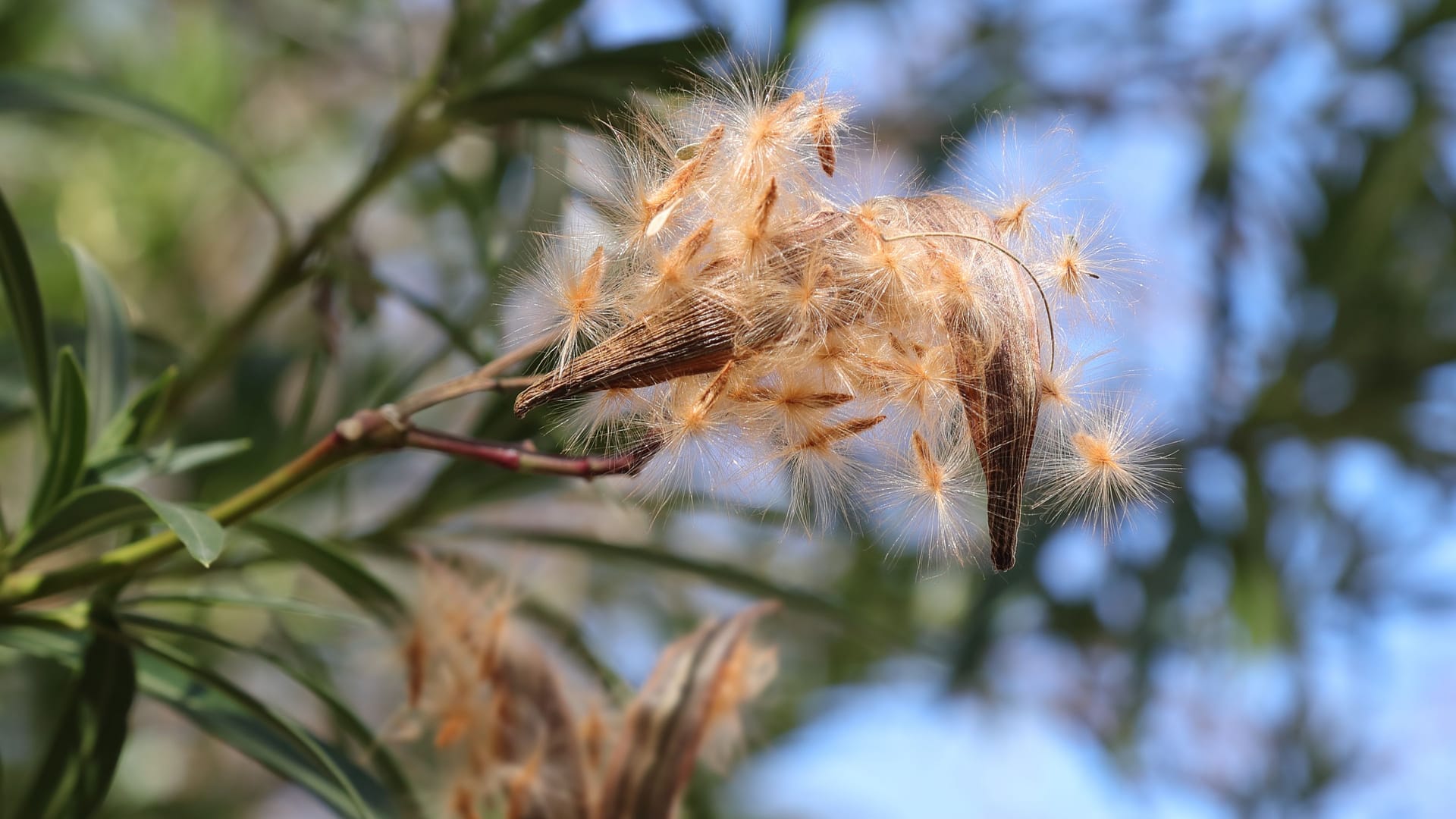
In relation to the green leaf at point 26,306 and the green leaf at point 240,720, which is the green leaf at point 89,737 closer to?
the green leaf at point 240,720

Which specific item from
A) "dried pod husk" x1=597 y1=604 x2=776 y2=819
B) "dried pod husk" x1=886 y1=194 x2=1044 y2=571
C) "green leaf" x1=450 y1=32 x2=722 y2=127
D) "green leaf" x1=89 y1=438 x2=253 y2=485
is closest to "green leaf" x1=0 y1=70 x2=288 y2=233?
"green leaf" x1=450 y1=32 x2=722 y2=127

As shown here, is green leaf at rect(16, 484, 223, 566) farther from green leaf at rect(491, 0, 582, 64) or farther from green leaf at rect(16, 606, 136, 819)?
green leaf at rect(491, 0, 582, 64)

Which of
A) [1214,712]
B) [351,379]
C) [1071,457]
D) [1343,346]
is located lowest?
[1071,457]

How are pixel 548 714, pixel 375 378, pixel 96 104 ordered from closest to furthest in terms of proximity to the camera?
pixel 548 714 < pixel 96 104 < pixel 375 378

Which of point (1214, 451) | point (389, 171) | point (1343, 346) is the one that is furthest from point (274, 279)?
point (1343, 346)

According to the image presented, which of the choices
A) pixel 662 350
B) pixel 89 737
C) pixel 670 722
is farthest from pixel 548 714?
pixel 662 350

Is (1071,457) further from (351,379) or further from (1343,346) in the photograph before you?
(1343,346)

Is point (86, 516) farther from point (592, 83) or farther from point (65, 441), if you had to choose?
point (592, 83)
